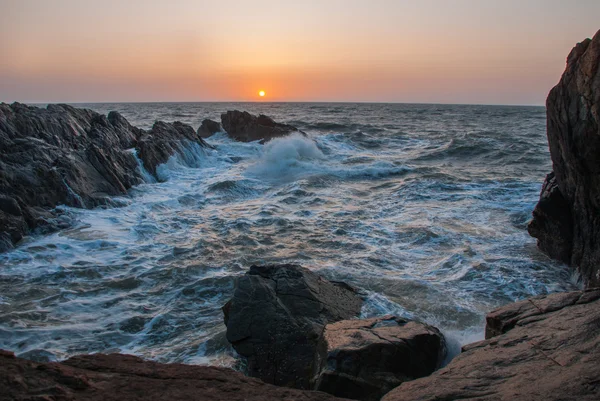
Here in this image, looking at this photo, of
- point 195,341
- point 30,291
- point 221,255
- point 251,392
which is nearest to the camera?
point 251,392

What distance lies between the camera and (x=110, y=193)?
11.8m

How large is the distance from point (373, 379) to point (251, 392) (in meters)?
1.21

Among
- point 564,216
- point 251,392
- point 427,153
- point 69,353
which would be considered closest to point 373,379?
point 251,392

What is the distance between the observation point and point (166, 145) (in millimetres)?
16938

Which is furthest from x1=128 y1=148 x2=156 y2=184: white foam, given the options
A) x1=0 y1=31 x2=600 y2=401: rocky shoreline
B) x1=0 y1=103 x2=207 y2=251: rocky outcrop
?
x1=0 y1=31 x2=600 y2=401: rocky shoreline

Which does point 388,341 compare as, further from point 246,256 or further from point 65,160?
point 65,160

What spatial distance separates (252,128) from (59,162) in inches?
574

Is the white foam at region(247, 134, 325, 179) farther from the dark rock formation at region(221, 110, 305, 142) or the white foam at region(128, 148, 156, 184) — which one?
the white foam at region(128, 148, 156, 184)

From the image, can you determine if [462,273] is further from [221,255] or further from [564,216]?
[221,255]

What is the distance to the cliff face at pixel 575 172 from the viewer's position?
5836 millimetres

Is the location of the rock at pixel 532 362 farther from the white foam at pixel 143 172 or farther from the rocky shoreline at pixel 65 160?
the white foam at pixel 143 172

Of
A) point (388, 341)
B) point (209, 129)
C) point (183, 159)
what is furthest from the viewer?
point (209, 129)

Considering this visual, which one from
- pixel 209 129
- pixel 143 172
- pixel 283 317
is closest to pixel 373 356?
pixel 283 317

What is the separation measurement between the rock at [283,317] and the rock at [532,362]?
142 cm
